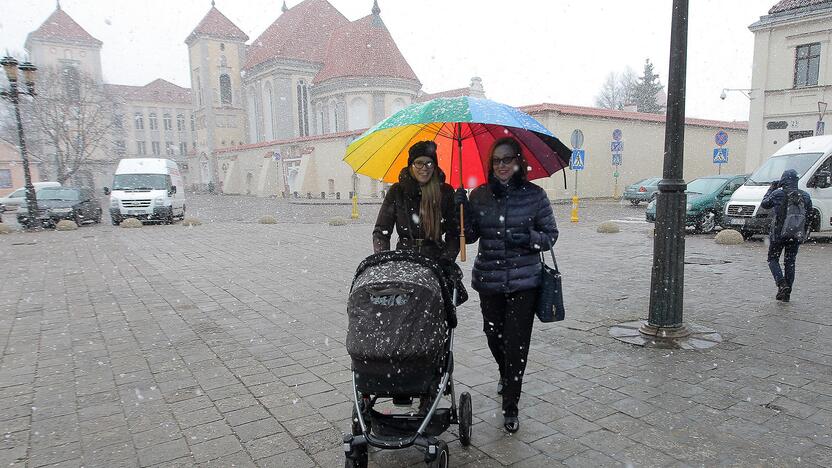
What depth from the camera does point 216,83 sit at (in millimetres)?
57906

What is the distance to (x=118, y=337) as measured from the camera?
19.0ft

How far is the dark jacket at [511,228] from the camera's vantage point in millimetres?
3605

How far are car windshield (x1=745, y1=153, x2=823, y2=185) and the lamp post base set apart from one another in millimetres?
9868

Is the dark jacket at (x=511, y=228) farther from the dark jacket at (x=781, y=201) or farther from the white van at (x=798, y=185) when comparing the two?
the white van at (x=798, y=185)

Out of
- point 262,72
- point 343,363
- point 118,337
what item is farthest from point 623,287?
point 262,72

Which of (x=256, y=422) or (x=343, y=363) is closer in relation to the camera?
(x=256, y=422)

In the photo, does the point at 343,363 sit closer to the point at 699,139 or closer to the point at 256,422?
the point at 256,422

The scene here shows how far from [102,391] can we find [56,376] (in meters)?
0.71

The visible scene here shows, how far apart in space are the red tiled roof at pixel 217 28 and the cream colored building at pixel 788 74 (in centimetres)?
5078

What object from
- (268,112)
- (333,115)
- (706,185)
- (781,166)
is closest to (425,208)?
(781,166)

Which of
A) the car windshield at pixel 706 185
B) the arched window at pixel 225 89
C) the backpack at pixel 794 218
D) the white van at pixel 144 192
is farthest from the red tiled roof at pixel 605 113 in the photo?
the arched window at pixel 225 89

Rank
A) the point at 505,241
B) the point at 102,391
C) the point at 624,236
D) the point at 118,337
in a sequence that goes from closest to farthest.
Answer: the point at 505,241 → the point at 102,391 → the point at 118,337 → the point at 624,236

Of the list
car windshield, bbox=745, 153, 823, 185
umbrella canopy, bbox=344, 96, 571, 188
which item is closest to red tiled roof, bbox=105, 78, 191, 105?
car windshield, bbox=745, 153, 823, 185

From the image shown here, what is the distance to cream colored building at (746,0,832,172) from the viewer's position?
2412 cm
